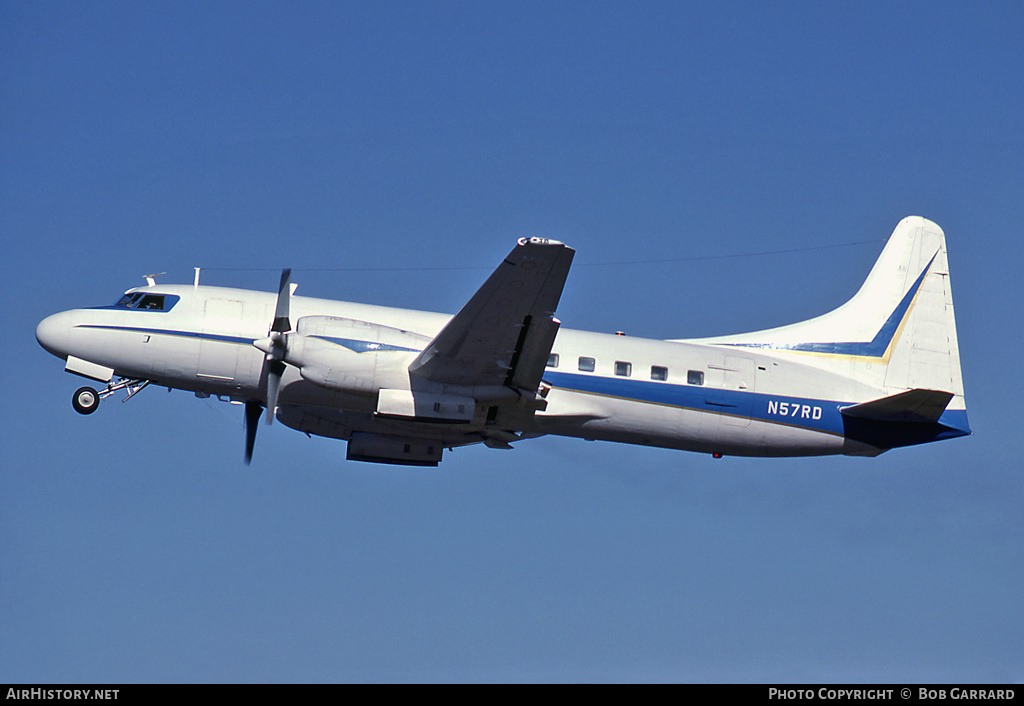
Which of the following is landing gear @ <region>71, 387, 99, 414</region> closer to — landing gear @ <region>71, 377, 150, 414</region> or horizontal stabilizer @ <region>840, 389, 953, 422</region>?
landing gear @ <region>71, 377, 150, 414</region>

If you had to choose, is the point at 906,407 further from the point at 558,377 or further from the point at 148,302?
the point at 148,302

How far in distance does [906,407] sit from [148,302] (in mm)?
16036

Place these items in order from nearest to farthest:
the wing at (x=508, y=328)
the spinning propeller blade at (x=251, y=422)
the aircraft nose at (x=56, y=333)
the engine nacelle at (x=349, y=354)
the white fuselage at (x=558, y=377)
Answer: the wing at (x=508, y=328)
the engine nacelle at (x=349, y=354)
the white fuselage at (x=558, y=377)
the aircraft nose at (x=56, y=333)
the spinning propeller blade at (x=251, y=422)

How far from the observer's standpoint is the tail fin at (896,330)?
2611cm

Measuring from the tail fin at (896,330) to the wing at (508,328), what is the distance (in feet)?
19.7

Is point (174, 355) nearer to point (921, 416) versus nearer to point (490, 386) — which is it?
point (490, 386)

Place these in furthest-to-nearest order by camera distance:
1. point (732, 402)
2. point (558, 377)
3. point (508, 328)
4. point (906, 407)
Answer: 1. point (906, 407)
2. point (732, 402)
3. point (558, 377)
4. point (508, 328)

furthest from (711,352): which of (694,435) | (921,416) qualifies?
Answer: (921,416)

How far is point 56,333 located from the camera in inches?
912

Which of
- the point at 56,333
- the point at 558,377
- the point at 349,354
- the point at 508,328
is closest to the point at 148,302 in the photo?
the point at 56,333

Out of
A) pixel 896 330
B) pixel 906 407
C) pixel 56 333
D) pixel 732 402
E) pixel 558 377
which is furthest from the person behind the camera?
pixel 896 330

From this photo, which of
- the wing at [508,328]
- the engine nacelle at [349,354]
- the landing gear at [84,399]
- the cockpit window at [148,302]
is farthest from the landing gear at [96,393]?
the wing at [508,328]

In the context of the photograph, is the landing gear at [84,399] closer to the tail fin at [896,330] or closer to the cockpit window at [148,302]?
the cockpit window at [148,302]

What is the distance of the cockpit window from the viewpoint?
75.6 ft
